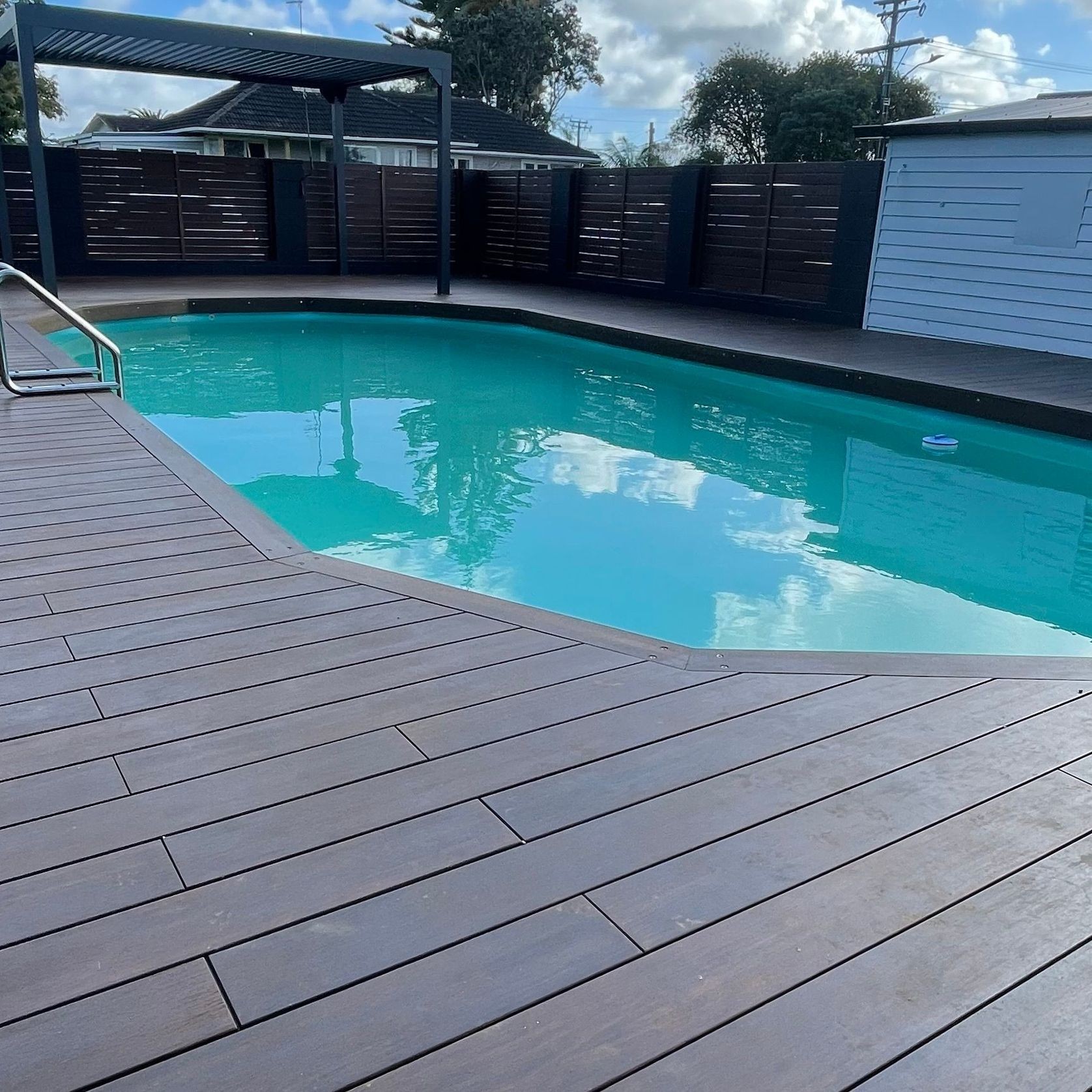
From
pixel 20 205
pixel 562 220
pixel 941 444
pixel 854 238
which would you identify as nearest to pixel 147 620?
pixel 941 444

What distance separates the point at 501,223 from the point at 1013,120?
21.6 ft

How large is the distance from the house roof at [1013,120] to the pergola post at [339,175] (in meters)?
5.98

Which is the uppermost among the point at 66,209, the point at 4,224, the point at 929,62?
the point at 929,62

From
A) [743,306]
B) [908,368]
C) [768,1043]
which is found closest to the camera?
[768,1043]

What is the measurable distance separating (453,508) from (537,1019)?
3.81m

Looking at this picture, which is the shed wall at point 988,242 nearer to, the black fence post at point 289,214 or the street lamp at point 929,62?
the black fence post at point 289,214

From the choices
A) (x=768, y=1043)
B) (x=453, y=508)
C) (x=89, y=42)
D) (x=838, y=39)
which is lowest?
(x=453, y=508)

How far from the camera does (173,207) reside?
11.2m

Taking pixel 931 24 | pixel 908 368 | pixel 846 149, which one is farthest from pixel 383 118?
pixel 908 368

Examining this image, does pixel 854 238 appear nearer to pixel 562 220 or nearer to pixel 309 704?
pixel 562 220

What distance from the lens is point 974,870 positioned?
62.7 inches

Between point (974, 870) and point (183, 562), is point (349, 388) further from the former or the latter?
point (974, 870)

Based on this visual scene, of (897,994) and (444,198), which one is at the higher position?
(444,198)

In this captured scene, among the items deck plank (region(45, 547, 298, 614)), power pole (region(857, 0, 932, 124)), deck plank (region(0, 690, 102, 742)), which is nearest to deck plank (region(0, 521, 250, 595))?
deck plank (region(45, 547, 298, 614))
